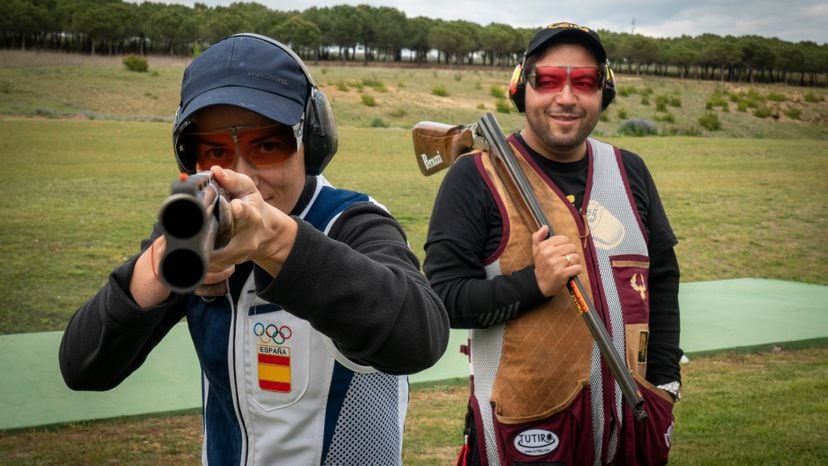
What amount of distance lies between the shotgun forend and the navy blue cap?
0.70 m

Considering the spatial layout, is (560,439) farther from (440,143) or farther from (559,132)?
(440,143)

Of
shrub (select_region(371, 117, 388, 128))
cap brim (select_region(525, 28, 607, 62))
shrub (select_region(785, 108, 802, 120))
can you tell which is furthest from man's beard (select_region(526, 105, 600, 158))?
shrub (select_region(785, 108, 802, 120))

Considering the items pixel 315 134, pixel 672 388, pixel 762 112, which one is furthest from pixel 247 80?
pixel 762 112

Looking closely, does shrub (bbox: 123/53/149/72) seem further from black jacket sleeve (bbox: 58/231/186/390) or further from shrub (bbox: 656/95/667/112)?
black jacket sleeve (bbox: 58/231/186/390)

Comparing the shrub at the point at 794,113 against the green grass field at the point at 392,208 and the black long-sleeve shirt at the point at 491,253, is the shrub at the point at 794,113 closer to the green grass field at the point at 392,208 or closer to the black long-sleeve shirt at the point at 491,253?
the green grass field at the point at 392,208

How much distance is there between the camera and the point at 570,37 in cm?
323

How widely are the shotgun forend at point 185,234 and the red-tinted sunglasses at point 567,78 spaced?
237 cm

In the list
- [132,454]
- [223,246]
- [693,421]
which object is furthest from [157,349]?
[223,246]

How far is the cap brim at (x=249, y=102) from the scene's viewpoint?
167 centimetres

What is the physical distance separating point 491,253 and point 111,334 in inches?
63.0

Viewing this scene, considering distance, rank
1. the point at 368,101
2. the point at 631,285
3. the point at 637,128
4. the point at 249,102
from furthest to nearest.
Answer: the point at 368,101, the point at 637,128, the point at 631,285, the point at 249,102

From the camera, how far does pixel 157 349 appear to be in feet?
22.0

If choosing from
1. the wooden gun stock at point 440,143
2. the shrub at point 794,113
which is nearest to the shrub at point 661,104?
the shrub at point 794,113

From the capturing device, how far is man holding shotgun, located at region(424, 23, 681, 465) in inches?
113
